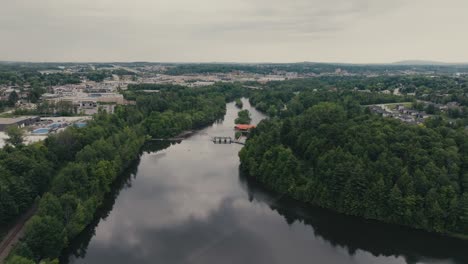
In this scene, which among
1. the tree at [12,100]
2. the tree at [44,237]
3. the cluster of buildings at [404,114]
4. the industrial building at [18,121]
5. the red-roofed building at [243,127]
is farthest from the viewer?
the tree at [12,100]

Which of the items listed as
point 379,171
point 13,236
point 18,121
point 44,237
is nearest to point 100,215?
point 13,236

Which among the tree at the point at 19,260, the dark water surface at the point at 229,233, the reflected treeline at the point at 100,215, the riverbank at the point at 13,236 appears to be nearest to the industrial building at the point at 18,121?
the reflected treeline at the point at 100,215

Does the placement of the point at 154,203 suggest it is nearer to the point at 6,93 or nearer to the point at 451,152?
the point at 451,152

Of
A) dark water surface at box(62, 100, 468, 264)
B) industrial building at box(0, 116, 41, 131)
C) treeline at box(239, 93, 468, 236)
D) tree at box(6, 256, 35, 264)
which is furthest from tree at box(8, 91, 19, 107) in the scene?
tree at box(6, 256, 35, 264)

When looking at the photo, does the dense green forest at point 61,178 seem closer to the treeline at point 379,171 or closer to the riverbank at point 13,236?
the riverbank at point 13,236

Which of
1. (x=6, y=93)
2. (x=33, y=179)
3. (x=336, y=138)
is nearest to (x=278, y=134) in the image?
(x=336, y=138)

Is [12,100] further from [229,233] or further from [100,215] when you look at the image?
[229,233]
